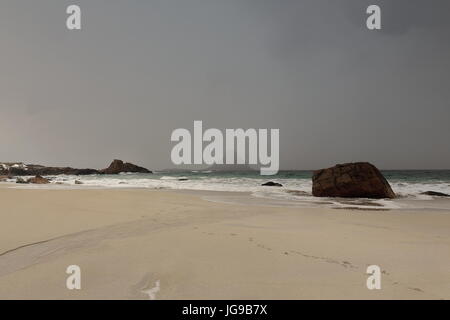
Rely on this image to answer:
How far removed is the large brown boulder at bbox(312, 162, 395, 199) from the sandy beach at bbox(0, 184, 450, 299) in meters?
8.34

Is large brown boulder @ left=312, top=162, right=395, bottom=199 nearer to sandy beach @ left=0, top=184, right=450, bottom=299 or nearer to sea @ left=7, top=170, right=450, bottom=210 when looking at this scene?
sea @ left=7, top=170, right=450, bottom=210

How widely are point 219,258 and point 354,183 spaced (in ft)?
42.3

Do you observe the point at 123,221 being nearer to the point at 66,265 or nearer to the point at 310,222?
the point at 66,265

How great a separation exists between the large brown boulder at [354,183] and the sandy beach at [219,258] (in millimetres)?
8339

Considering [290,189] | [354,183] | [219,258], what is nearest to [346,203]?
[354,183]

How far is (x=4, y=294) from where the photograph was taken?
92.3 inches

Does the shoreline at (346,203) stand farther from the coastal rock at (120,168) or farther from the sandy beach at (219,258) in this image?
the coastal rock at (120,168)

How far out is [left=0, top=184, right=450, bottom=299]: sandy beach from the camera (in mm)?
2461

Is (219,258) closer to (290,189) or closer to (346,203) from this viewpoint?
(346,203)

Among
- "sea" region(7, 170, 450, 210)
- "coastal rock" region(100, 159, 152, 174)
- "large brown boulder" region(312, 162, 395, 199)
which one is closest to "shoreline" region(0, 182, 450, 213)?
"sea" region(7, 170, 450, 210)

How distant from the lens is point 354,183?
14.0m

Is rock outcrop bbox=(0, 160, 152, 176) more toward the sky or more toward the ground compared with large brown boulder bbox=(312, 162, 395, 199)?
more toward the ground

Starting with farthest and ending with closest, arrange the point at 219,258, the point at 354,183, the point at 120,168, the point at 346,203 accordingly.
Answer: the point at 120,168 → the point at 354,183 → the point at 346,203 → the point at 219,258
